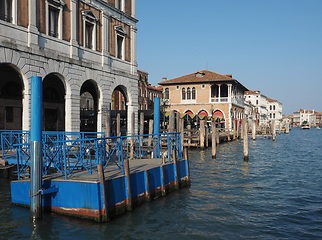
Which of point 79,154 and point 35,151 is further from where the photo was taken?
point 79,154

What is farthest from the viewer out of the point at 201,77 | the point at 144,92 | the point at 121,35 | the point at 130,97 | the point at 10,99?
the point at 144,92

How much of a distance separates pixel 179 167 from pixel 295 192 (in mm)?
4809

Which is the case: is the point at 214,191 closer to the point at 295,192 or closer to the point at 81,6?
the point at 295,192

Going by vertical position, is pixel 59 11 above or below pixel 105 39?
above

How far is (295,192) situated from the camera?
12422 mm

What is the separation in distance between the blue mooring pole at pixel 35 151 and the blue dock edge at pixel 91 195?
536mm

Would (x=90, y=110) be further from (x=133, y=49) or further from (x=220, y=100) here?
(x=220, y=100)

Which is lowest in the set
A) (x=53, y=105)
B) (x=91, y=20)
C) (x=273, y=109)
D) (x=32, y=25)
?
(x=53, y=105)

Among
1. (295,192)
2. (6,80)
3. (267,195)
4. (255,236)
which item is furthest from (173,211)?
(6,80)

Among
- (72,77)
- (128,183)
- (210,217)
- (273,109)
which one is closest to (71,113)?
(72,77)

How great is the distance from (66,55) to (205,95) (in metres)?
32.6

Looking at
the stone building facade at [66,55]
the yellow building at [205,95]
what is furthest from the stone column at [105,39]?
the yellow building at [205,95]

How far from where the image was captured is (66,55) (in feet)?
59.7

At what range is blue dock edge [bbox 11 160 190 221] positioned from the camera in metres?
7.85
